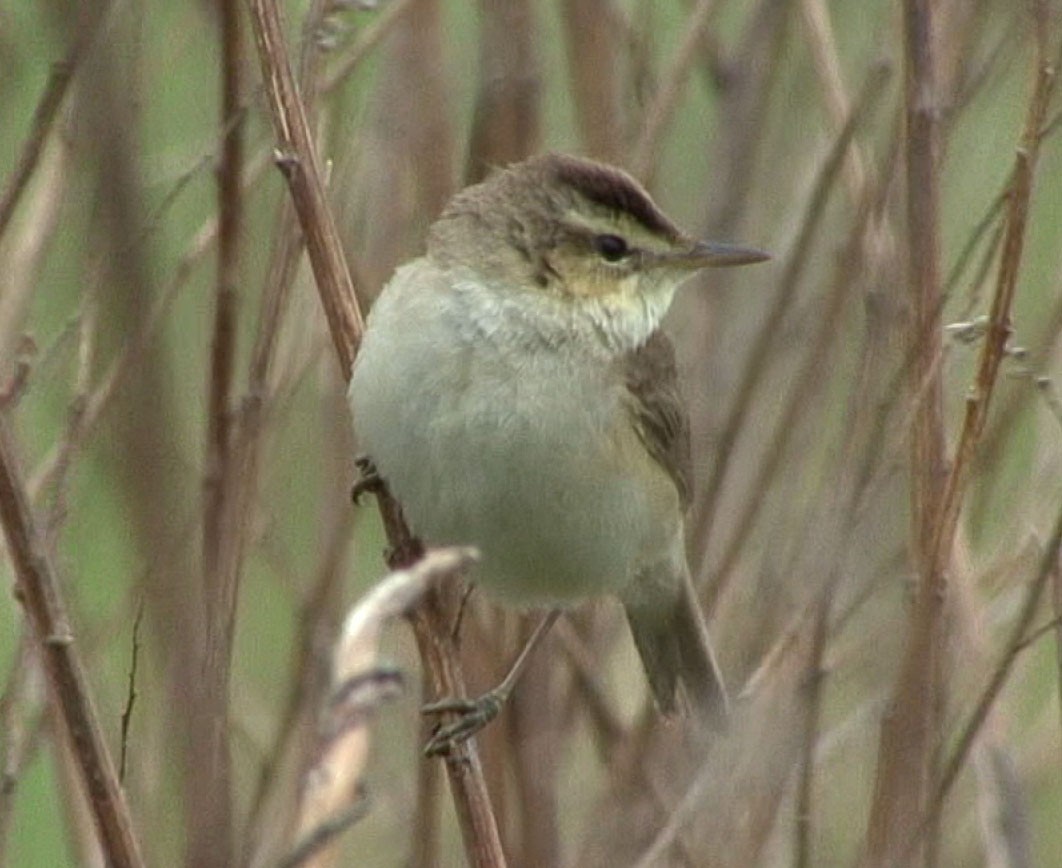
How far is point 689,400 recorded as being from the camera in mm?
3854

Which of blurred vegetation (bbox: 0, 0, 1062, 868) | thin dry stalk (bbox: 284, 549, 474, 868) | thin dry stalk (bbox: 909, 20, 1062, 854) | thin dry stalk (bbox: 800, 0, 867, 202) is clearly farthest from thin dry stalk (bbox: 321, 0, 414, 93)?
thin dry stalk (bbox: 284, 549, 474, 868)

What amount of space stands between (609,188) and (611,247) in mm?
111

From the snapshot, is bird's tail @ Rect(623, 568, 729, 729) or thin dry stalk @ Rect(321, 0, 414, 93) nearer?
thin dry stalk @ Rect(321, 0, 414, 93)

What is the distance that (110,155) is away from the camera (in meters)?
1.50

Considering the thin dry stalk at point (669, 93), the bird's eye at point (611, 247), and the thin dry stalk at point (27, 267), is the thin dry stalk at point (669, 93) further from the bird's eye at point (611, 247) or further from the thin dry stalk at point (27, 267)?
the thin dry stalk at point (27, 267)

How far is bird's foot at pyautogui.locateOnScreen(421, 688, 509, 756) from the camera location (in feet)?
9.55

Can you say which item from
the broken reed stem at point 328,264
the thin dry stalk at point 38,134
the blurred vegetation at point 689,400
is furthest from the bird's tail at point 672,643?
the thin dry stalk at point 38,134

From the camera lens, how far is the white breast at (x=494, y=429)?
3115 millimetres

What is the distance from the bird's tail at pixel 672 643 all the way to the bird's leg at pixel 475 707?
22 cm

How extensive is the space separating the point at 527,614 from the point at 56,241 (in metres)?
1.11

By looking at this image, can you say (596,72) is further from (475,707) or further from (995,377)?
(995,377)

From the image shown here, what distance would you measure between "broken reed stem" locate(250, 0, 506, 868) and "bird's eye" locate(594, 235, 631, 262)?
2.04ft

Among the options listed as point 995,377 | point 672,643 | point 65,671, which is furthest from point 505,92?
point 65,671

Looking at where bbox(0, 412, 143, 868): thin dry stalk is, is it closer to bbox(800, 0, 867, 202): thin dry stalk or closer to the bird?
the bird
